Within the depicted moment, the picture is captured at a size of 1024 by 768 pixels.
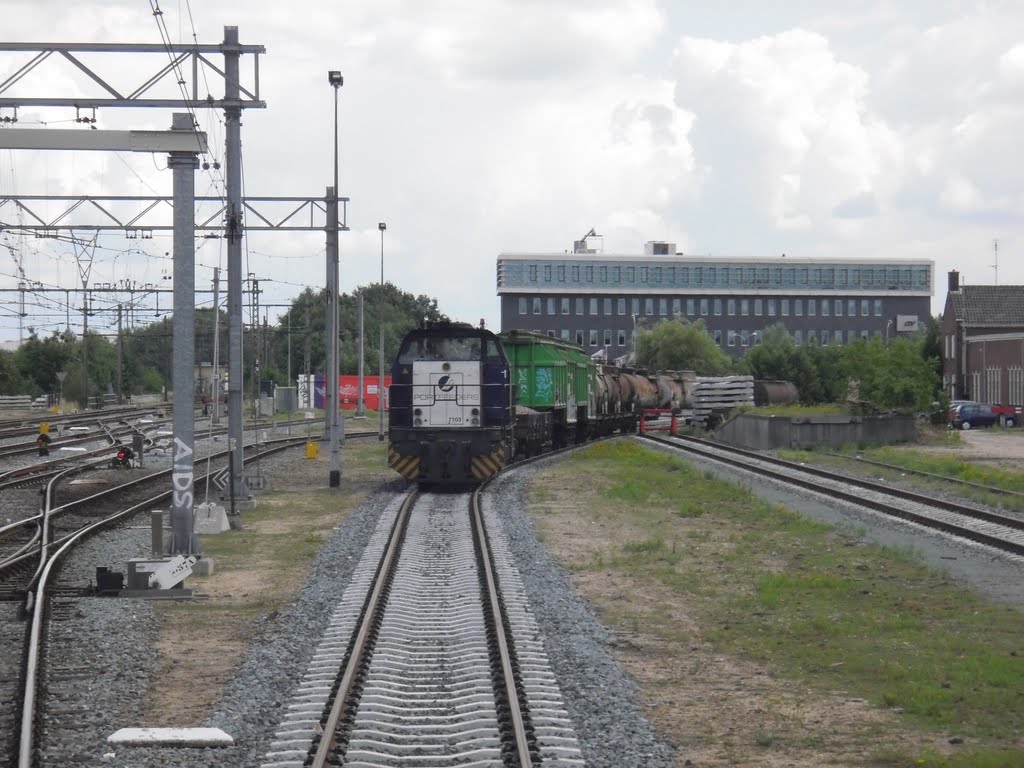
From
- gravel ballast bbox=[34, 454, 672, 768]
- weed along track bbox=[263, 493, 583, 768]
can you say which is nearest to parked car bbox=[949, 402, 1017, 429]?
gravel ballast bbox=[34, 454, 672, 768]

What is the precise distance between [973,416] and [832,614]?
5242 cm

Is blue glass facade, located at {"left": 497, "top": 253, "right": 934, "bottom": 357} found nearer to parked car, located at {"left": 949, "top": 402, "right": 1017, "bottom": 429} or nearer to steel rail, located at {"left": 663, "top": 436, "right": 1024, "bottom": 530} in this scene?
parked car, located at {"left": 949, "top": 402, "right": 1017, "bottom": 429}

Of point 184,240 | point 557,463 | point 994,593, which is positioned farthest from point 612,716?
point 557,463

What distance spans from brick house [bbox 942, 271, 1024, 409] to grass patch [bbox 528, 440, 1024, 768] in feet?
191

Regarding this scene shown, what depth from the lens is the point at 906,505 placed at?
24578mm

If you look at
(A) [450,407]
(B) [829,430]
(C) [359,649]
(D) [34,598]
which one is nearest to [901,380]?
(B) [829,430]

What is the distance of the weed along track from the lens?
798 cm

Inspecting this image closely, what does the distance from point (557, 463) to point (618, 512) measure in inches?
478

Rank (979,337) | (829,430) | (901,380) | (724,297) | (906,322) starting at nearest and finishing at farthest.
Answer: (829,430) → (901,380) → (979,337) → (906,322) → (724,297)

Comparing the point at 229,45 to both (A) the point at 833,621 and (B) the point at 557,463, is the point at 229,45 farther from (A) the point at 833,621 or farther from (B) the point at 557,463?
(B) the point at 557,463

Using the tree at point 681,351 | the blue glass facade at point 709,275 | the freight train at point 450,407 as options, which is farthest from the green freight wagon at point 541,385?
the blue glass facade at point 709,275

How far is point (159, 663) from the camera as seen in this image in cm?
1072

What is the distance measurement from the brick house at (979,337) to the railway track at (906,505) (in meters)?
42.7

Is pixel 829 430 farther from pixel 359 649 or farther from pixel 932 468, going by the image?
pixel 359 649
